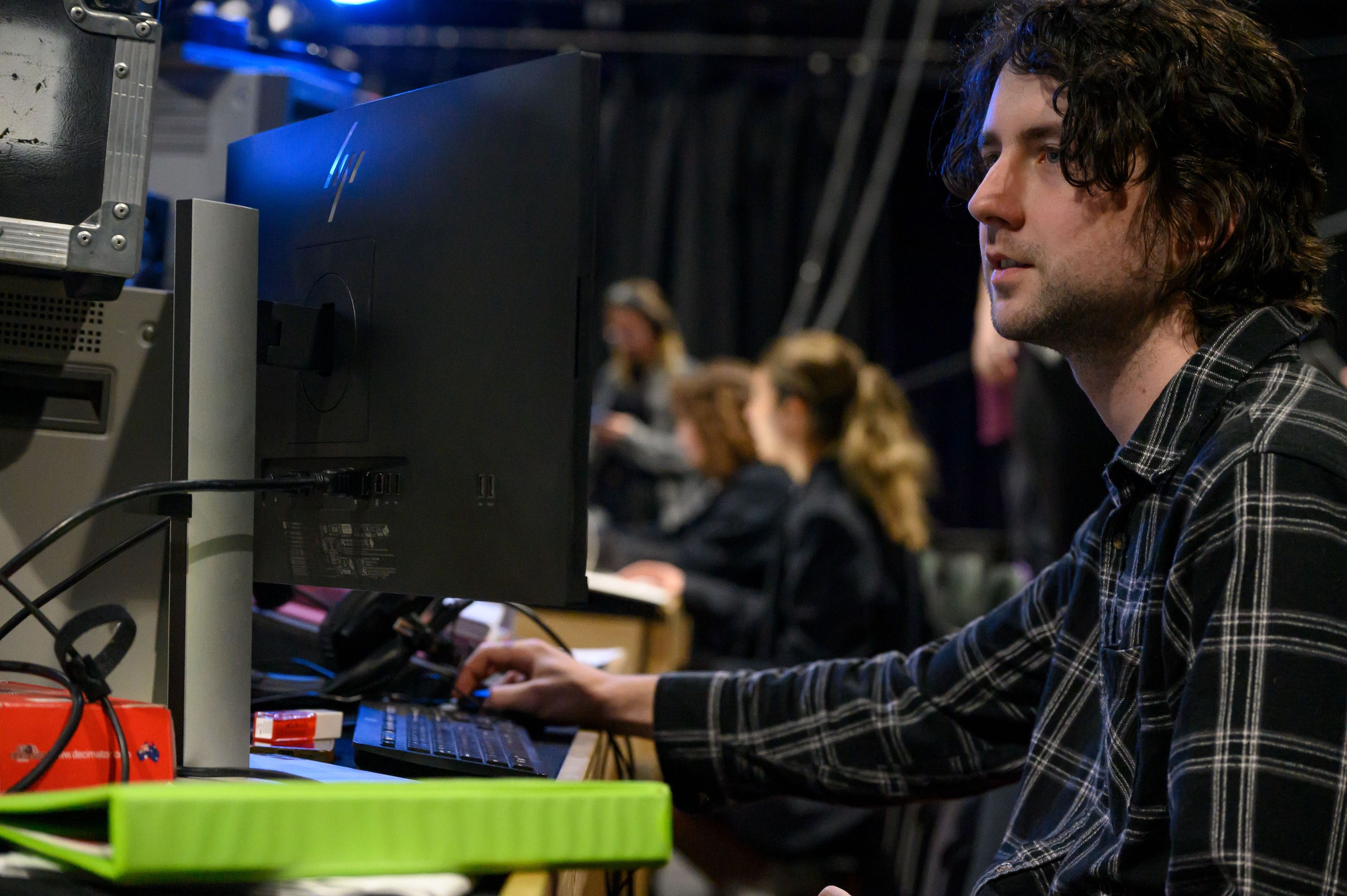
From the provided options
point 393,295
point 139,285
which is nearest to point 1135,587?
point 393,295

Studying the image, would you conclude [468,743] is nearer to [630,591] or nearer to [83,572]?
[83,572]

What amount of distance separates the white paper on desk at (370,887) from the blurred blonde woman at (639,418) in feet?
10.4

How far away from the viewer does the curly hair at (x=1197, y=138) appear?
0.95m

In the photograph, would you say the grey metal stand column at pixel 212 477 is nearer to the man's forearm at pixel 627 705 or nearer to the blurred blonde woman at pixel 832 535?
the man's forearm at pixel 627 705

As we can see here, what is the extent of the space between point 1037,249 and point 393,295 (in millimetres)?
529

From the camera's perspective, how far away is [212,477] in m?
0.81

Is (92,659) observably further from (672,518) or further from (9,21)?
(672,518)

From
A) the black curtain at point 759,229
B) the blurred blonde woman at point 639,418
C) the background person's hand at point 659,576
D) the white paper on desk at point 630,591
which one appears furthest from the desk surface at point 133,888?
the black curtain at point 759,229

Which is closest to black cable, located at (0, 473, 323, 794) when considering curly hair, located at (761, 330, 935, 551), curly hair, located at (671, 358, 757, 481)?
curly hair, located at (761, 330, 935, 551)

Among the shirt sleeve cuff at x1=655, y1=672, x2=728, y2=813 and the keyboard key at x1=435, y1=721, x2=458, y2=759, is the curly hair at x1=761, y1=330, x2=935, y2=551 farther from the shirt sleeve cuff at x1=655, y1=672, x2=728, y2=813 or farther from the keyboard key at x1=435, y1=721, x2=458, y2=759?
the keyboard key at x1=435, y1=721, x2=458, y2=759

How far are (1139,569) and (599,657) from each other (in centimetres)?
75

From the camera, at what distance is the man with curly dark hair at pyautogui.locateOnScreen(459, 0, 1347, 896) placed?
68 cm

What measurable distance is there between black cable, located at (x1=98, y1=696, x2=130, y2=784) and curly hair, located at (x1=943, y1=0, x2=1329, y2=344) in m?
0.81

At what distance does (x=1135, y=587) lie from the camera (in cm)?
81
